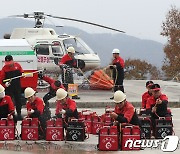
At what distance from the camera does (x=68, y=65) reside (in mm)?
19531

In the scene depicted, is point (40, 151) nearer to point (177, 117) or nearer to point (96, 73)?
point (177, 117)

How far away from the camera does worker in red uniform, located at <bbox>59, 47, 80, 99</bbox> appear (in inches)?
764

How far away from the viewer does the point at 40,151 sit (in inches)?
431

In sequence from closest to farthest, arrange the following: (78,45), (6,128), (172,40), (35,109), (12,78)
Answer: (6,128), (35,109), (12,78), (78,45), (172,40)

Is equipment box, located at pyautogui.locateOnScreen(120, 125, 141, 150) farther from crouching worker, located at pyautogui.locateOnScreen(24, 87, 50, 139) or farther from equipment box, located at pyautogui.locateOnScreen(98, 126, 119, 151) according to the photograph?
crouching worker, located at pyautogui.locateOnScreen(24, 87, 50, 139)

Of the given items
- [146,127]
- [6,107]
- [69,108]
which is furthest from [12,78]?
A: [146,127]

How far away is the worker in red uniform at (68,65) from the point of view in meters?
19.4

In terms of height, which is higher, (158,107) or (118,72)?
(158,107)

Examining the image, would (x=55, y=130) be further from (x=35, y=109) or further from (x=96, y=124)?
(x=96, y=124)

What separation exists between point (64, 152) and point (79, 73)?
10.9 m

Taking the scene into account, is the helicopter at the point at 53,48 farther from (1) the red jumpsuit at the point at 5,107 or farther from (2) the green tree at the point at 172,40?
(2) the green tree at the point at 172,40

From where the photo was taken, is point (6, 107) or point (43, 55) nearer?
point (6, 107)

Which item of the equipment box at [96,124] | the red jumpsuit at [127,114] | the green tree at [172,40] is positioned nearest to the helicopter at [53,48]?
the equipment box at [96,124]

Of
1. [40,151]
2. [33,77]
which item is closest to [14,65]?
[33,77]
